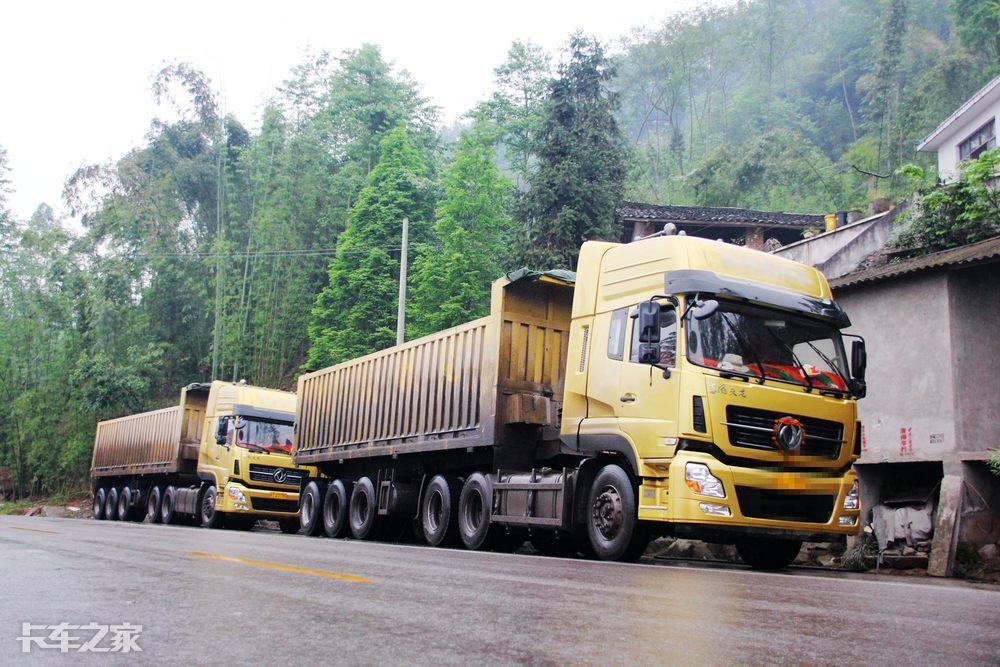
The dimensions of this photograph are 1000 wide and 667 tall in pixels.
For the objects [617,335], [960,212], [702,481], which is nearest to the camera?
[702,481]

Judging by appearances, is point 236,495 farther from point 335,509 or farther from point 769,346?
point 769,346

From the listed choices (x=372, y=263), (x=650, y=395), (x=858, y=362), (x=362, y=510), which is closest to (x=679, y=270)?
(x=650, y=395)

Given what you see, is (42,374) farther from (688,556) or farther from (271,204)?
(688,556)

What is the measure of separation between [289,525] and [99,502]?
11.5m

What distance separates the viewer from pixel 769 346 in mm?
9570

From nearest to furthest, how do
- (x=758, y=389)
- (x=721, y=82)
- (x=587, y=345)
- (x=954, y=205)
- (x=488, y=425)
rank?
(x=758, y=389)
(x=587, y=345)
(x=488, y=425)
(x=954, y=205)
(x=721, y=82)

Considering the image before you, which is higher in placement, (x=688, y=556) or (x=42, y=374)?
(x=42, y=374)

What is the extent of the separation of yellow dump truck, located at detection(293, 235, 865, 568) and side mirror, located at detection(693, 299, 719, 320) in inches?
0.9

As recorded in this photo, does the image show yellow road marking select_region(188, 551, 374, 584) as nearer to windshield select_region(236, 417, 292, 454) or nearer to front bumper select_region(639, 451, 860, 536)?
front bumper select_region(639, 451, 860, 536)

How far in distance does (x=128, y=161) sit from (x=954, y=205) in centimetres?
3885

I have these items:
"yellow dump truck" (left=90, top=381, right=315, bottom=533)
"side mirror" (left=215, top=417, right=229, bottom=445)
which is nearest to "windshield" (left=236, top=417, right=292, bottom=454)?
"yellow dump truck" (left=90, top=381, right=315, bottom=533)

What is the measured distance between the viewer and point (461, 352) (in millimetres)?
Result: 13094

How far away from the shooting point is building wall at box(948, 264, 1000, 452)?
12422 mm

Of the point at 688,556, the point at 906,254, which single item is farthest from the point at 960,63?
the point at 688,556
